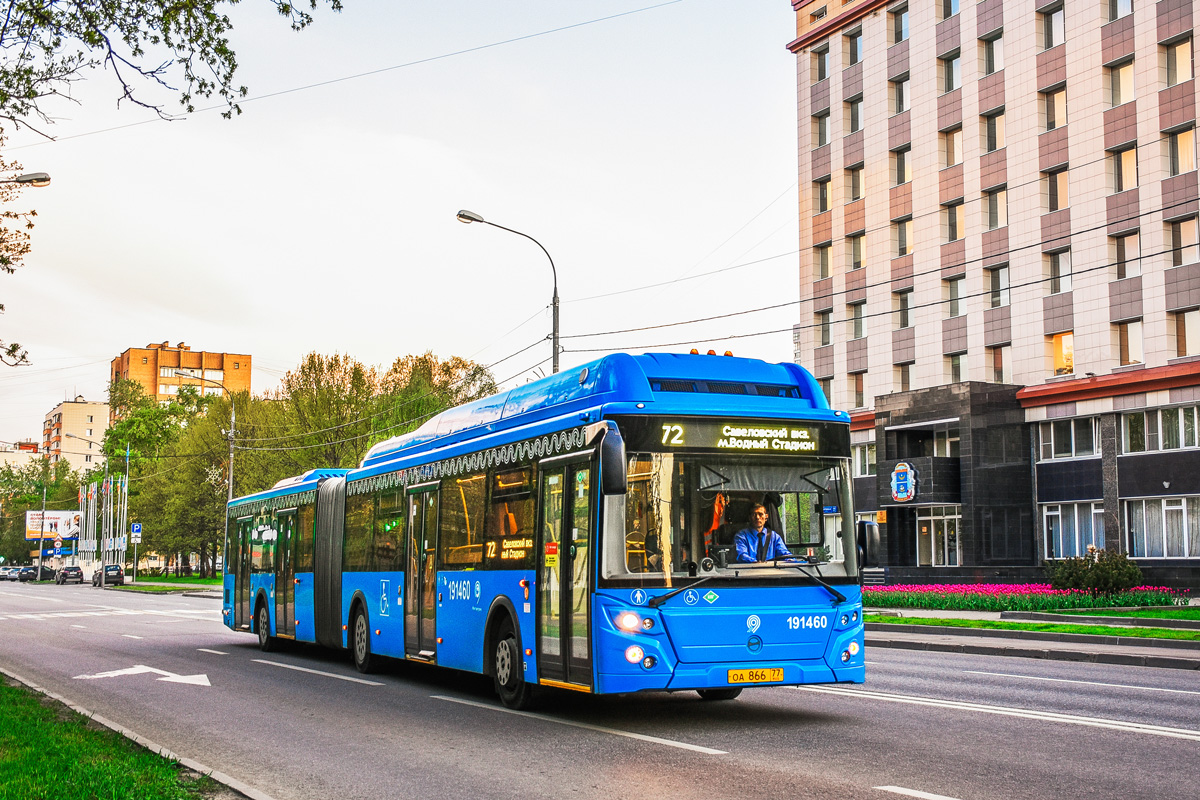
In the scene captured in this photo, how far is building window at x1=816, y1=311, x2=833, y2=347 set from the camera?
5828 cm

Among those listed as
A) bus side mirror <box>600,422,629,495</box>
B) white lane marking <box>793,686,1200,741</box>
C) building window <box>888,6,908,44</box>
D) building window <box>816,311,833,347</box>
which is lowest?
white lane marking <box>793,686,1200,741</box>

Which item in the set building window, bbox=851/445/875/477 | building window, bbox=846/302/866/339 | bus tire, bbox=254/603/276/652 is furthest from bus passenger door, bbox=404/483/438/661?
building window, bbox=846/302/866/339

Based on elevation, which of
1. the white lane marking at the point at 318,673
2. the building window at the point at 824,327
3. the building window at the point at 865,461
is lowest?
the white lane marking at the point at 318,673

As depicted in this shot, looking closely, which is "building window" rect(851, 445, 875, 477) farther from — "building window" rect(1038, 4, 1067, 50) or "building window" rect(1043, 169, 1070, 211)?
"building window" rect(1038, 4, 1067, 50)

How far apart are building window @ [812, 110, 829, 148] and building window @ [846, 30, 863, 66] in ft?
9.39

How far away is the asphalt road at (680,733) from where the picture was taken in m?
8.02

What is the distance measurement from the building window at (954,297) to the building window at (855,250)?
19.3ft

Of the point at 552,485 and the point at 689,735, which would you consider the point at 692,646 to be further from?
the point at 552,485

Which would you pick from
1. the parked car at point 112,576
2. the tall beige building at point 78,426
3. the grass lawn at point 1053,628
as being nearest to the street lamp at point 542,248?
the grass lawn at point 1053,628

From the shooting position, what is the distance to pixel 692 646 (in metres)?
10.5

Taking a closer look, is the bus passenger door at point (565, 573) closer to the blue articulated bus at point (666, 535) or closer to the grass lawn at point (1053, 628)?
the blue articulated bus at point (666, 535)

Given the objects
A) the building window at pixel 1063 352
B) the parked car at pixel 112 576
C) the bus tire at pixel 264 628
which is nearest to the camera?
the bus tire at pixel 264 628

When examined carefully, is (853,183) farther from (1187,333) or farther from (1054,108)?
(1187,333)

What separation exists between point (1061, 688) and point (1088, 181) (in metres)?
35.8
